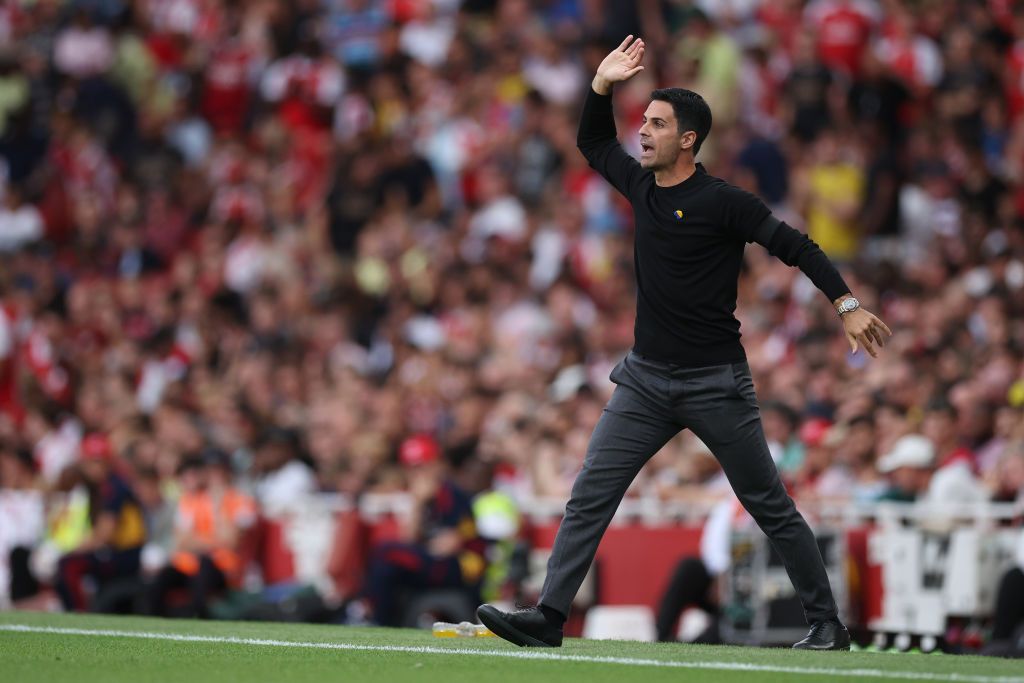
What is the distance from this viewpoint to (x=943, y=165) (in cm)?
1585

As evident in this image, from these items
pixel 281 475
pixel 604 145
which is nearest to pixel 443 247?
pixel 281 475

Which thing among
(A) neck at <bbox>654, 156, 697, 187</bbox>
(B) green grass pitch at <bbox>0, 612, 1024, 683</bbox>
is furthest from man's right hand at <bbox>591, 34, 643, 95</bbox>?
(B) green grass pitch at <bbox>0, 612, 1024, 683</bbox>

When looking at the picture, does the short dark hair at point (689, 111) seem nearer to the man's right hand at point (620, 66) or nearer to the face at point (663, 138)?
the face at point (663, 138)

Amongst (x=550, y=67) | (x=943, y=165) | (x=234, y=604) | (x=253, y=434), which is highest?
(x=550, y=67)

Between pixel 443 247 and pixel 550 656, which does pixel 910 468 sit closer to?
pixel 550 656

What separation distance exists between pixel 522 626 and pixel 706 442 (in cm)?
107

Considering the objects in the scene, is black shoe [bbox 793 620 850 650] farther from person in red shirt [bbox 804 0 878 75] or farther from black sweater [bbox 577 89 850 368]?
person in red shirt [bbox 804 0 878 75]

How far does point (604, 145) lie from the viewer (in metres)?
8.48

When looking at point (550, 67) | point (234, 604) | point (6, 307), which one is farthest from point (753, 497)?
point (6, 307)

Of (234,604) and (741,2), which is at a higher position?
(741,2)

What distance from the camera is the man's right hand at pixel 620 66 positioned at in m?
8.16

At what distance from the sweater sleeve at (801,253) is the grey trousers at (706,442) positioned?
521mm

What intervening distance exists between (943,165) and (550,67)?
4.79 m

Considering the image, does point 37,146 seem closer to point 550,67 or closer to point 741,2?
point 550,67
